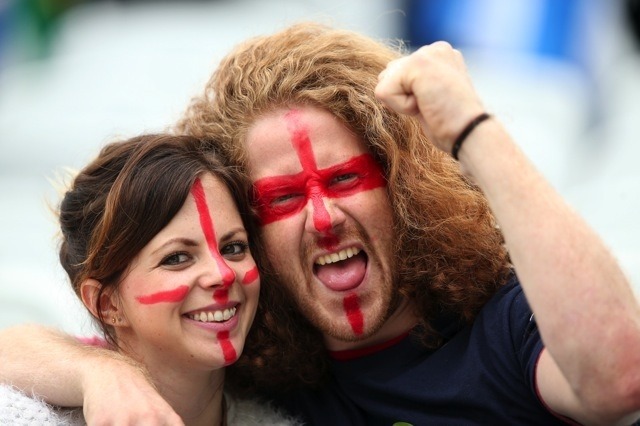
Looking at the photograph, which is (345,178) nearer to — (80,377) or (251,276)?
(251,276)

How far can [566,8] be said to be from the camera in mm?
7469

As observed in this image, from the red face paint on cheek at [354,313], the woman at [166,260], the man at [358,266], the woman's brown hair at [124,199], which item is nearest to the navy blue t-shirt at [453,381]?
the man at [358,266]

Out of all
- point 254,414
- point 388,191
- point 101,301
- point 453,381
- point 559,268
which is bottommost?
Answer: point 254,414

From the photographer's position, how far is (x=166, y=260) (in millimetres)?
2961

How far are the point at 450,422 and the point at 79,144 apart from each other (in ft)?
19.7

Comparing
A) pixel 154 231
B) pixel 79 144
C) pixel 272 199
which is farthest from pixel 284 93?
pixel 79 144

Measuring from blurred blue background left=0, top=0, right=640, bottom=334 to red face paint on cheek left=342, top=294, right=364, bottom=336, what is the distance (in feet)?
10.6

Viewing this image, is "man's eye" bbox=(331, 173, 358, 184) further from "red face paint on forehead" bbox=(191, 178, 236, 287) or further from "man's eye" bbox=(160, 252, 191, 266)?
"man's eye" bbox=(160, 252, 191, 266)

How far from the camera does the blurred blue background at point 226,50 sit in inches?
286

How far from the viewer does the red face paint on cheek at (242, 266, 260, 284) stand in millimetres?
3046

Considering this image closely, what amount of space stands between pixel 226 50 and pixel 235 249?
205 inches

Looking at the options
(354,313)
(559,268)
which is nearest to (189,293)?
(354,313)

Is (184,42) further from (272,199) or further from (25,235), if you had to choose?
(272,199)

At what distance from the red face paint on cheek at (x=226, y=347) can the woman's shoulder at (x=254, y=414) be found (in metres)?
0.41
